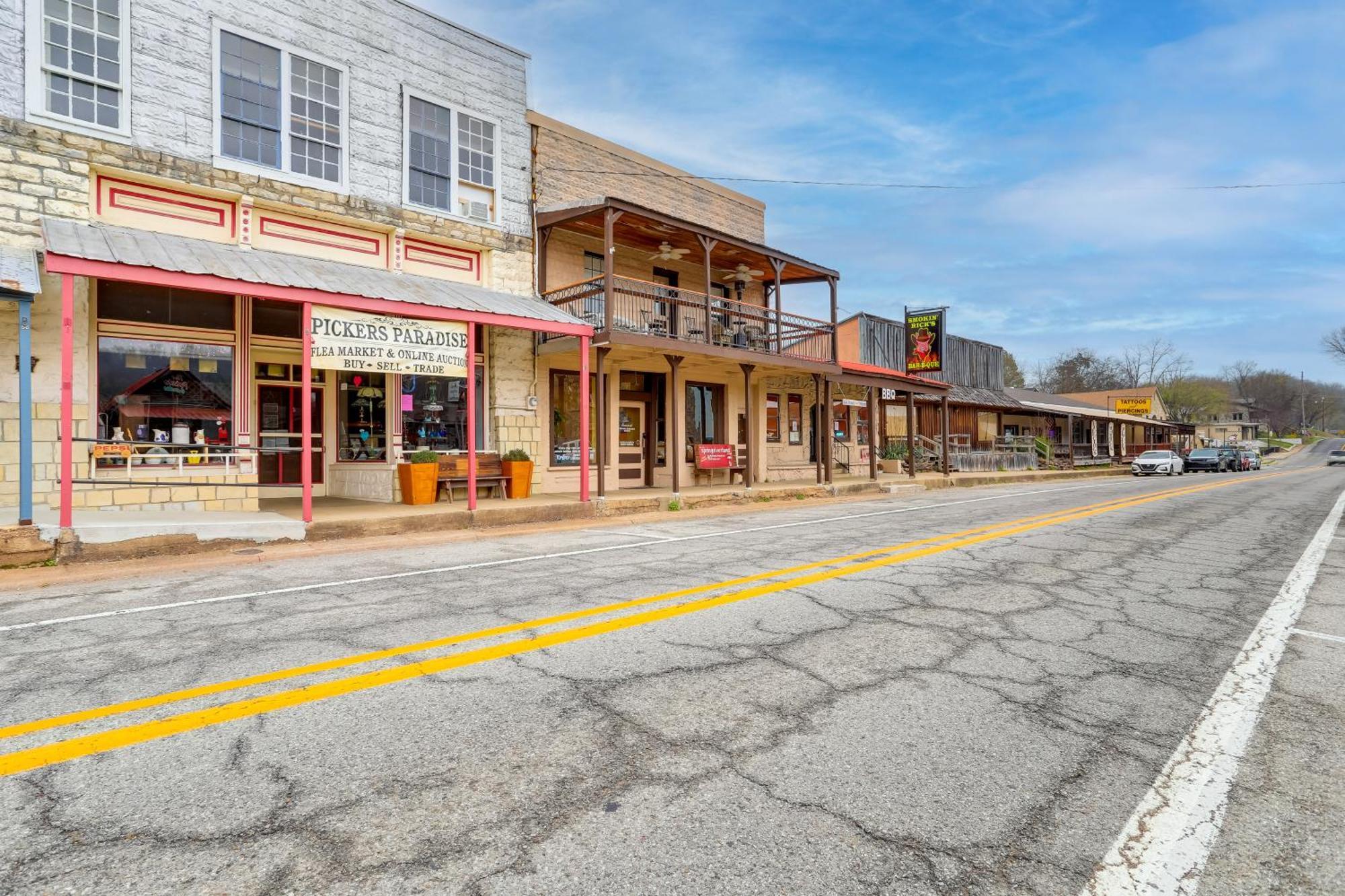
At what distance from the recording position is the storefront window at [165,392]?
1028 cm

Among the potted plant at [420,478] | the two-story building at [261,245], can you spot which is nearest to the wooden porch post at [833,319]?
the two-story building at [261,245]

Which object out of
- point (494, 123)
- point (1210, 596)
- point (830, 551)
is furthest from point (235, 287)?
point (1210, 596)

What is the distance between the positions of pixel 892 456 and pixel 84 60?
2385 cm

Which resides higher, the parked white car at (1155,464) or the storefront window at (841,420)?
the storefront window at (841,420)

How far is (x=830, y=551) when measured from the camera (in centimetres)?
838

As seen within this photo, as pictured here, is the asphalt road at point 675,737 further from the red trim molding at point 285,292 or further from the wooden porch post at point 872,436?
the wooden porch post at point 872,436

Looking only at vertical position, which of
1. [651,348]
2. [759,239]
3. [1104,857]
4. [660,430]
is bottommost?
[1104,857]

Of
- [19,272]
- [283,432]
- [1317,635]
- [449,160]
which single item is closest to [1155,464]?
[1317,635]

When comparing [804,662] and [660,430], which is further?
[660,430]

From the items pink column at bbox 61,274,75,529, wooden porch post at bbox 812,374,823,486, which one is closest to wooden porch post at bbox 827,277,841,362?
wooden porch post at bbox 812,374,823,486

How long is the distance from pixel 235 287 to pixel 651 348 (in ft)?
24.8

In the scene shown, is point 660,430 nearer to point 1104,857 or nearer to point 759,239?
point 759,239

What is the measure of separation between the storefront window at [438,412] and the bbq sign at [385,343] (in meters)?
1.82

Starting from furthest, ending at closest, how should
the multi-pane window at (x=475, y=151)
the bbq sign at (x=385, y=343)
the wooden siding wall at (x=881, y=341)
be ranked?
the wooden siding wall at (x=881, y=341) → the multi-pane window at (x=475, y=151) → the bbq sign at (x=385, y=343)
